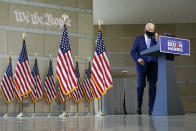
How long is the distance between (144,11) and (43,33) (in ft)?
28.3

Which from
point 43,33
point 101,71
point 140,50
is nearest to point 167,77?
point 140,50

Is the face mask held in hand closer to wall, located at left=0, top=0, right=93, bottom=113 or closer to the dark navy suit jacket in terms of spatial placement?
the dark navy suit jacket

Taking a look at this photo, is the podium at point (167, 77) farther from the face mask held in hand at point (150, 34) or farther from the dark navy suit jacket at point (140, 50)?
the face mask held in hand at point (150, 34)

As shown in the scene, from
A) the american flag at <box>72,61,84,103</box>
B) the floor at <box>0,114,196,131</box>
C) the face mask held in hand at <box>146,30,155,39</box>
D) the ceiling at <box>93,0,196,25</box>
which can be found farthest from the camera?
the ceiling at <box>93,0,196,25</box>

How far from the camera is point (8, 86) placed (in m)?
11.5

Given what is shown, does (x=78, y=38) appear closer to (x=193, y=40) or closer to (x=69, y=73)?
(x=69, y=73)

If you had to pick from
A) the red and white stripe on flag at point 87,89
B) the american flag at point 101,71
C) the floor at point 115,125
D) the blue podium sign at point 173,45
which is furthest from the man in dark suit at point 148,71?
the red and white stripe on flag at point 87,89

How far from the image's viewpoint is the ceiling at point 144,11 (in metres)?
18.0

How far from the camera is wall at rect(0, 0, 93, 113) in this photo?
12383 millimetres

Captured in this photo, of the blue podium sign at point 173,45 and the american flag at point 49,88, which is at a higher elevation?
the blue podium sign at point 173,45

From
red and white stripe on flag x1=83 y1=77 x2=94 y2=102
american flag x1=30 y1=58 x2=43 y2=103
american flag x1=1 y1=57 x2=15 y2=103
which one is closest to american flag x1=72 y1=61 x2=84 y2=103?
red and white stripe on flag x1=83 y1=77 x2=94 y2=102

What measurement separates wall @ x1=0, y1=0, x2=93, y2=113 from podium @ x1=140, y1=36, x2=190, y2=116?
327 inches

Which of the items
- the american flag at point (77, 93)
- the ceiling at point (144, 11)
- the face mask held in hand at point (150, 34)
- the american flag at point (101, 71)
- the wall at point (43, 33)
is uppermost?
the ceiling at point (144, 11)

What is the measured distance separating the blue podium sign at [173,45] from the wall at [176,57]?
50.2 feet
